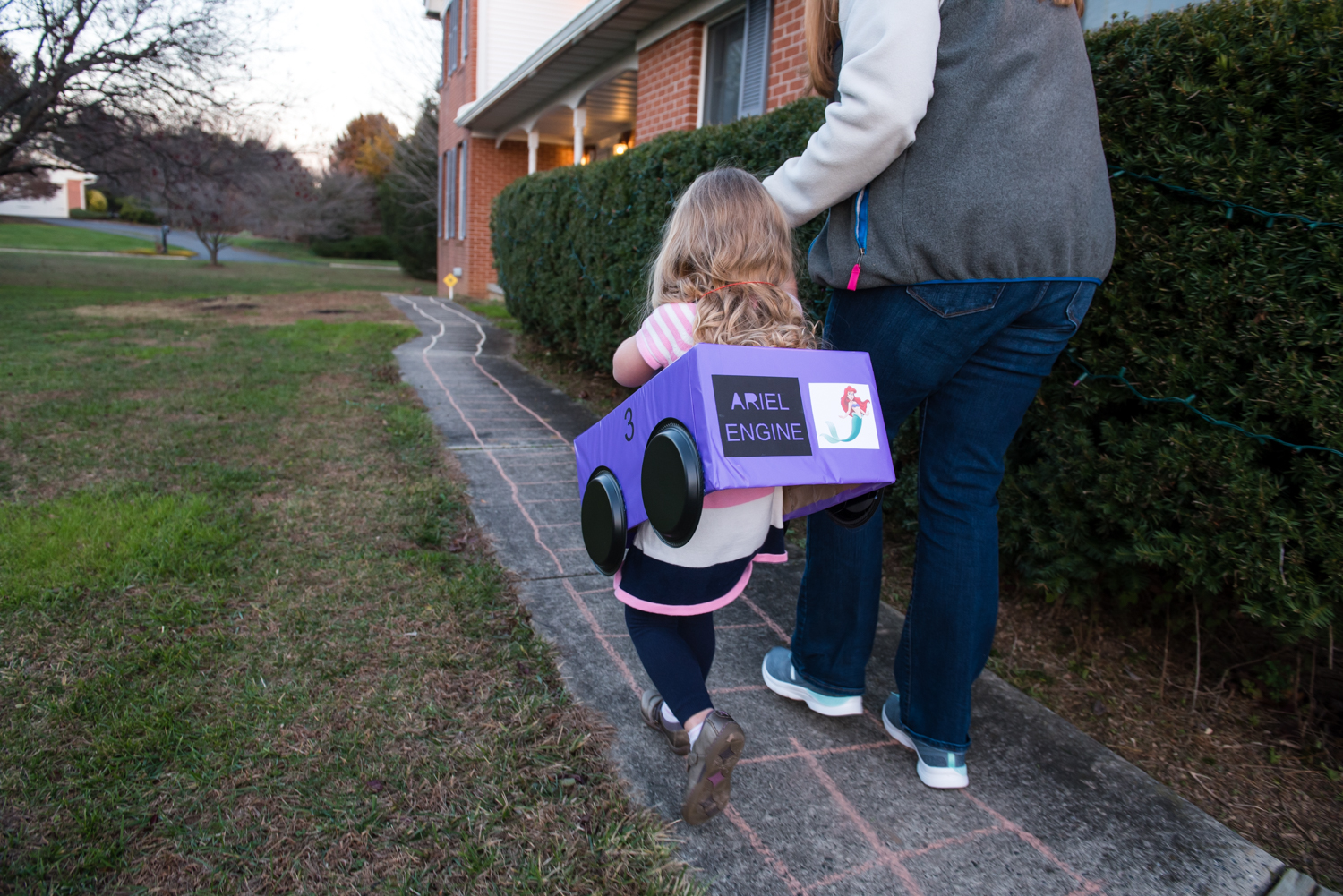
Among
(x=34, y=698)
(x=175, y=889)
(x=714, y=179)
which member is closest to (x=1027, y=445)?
(x=714, y=179)

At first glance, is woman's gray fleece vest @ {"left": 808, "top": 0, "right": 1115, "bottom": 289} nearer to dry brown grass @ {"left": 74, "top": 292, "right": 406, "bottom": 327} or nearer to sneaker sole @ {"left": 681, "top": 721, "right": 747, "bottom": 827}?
sneaker sole @ {"left": 681, "top": 721, "right": 747, "bottom": 827}

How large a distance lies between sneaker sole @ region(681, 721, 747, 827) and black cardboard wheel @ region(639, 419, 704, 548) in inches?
16.4

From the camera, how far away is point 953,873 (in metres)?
1.62

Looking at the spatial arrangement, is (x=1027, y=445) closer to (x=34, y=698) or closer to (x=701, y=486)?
(x=701, y=486)

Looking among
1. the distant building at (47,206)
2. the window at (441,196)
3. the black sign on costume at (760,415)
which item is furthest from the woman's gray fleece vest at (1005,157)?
the distant building at (47,206)

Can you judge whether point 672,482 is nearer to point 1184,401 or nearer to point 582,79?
point 1184,401

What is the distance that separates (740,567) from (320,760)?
105cm

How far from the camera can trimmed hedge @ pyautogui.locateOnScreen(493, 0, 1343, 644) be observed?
5.72 feet

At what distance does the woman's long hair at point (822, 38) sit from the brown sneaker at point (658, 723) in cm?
148

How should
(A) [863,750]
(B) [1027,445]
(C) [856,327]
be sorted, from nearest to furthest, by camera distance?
(C) [856,327] < (A) [863,750] < (B) [1027,445]

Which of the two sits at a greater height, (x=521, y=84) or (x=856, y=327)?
(x=521, y=84)

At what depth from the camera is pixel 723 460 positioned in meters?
1.38

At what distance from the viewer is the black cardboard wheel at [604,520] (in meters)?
1.63

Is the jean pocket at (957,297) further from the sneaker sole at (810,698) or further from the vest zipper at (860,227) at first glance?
the sneaker sole at (810,698)
